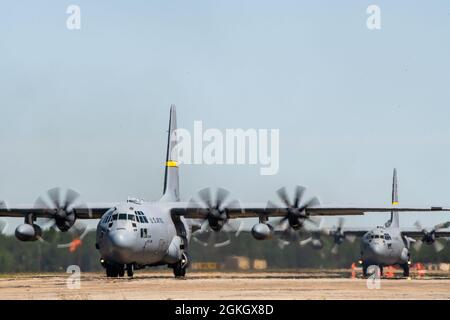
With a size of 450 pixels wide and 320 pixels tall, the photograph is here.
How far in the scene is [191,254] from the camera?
62.2 m

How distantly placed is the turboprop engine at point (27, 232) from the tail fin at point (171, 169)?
8864mm

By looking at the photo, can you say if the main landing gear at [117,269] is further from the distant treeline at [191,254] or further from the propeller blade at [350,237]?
the propeller blade at [350,237]

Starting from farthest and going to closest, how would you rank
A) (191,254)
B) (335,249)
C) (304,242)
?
(335,249)
(304,242)
(191,254)

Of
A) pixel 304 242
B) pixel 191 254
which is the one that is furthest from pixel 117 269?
pixel 304 242

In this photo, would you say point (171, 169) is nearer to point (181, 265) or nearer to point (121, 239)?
point (181, 265)

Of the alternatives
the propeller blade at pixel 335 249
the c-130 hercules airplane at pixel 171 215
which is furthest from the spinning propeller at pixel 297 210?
the propeller blade at pixel 335 249

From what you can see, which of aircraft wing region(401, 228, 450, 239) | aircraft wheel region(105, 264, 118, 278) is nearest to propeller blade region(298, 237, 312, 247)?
aircraft wing region(401, 228, 450, 239)

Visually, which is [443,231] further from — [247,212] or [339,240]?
[247,212]

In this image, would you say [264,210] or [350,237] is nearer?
[264,210]

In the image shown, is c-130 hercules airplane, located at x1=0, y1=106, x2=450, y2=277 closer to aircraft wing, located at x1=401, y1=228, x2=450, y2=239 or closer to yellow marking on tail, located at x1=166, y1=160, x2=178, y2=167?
yellow marking on tail, located at x1=166, y1=160, x2=178, y2=167

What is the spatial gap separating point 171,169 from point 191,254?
308 inches
